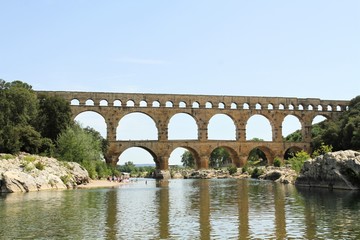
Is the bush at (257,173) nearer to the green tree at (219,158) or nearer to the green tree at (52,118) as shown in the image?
the green tree at (52,118)

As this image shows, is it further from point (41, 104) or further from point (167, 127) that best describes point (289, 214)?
point (167, 127)

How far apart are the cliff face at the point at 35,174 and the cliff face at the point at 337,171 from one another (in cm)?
1781

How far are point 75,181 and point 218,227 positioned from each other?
24.3 metres

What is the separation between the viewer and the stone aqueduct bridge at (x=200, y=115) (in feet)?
199

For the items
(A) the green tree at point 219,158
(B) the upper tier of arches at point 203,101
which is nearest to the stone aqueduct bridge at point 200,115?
(B) the upper tier of arches at point 203,101

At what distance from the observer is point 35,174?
106ft

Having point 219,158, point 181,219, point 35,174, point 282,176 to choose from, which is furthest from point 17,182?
point 219,158

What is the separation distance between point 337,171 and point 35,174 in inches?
800

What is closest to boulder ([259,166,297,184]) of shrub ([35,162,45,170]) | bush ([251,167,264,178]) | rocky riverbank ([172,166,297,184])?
rocky riverbank ([172,166,297,184])

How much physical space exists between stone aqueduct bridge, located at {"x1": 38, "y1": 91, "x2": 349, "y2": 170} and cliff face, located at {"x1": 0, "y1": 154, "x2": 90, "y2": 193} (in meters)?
22.3

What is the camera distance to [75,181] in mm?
36562

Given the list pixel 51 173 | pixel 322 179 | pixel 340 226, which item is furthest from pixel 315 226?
pixel 51 173

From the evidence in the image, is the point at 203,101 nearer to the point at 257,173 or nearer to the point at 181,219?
the point at 257,173

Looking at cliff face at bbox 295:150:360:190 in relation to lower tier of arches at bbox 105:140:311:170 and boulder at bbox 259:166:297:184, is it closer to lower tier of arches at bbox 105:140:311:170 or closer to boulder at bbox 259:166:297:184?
boulder at bbox 259:166:297:184
